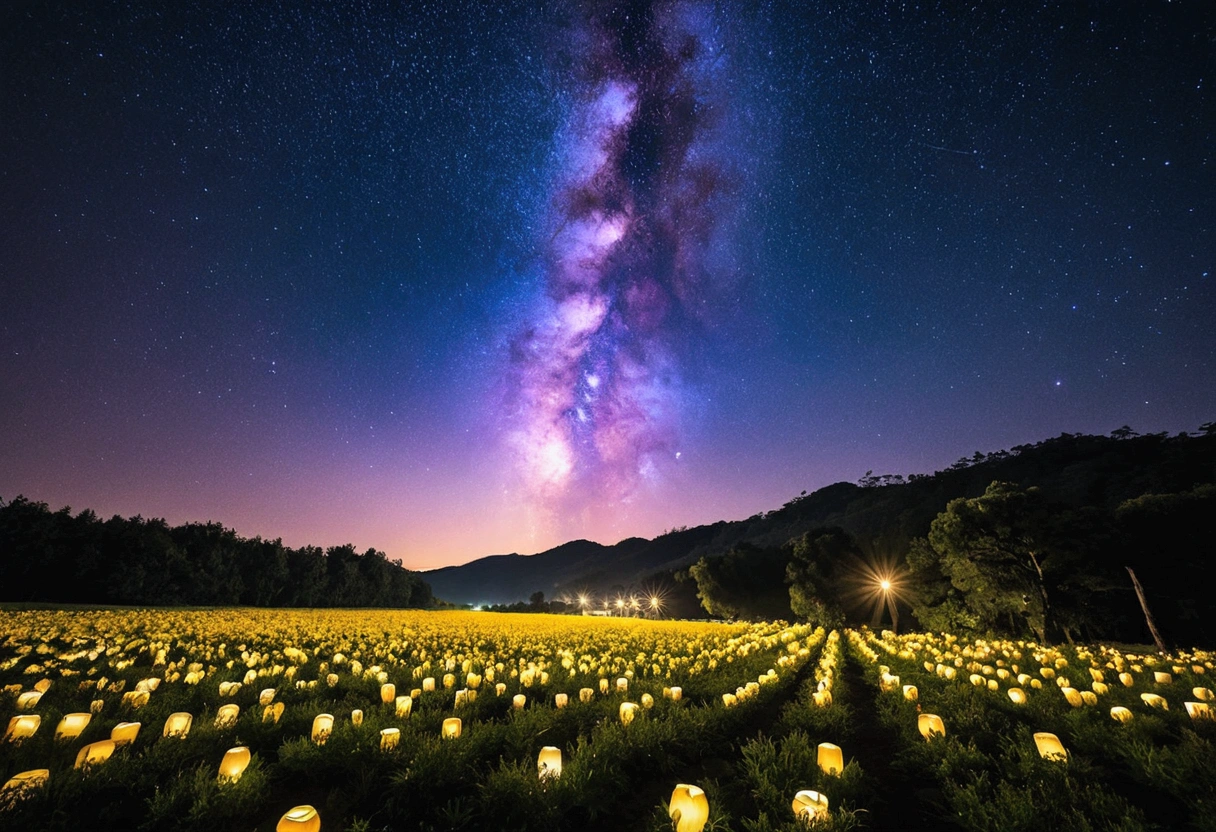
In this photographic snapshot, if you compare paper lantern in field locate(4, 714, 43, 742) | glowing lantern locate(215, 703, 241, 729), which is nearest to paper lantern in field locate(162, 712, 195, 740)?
glowing lantern locate(215, 703, 241, 729)

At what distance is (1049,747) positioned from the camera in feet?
15.6

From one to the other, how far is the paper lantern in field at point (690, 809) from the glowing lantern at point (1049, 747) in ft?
13.8

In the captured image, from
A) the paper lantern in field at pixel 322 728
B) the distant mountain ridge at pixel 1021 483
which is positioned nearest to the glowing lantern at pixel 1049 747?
the paper lantern in field at pixel 322 728

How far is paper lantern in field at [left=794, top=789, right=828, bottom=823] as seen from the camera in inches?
134

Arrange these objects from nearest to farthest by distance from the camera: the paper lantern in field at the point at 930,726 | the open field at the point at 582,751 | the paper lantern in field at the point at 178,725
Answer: the open field at the point at 582,751, the paper lantern in field at the point at 178,725, the paper lantern in field at the point at 930,726

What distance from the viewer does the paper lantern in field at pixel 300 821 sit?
9.34ft

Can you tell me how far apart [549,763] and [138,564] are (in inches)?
2311

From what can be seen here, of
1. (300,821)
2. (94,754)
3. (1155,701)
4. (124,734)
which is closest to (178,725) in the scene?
(124,734)

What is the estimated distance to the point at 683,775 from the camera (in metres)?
5.08

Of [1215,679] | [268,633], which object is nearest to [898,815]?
[1215,679]

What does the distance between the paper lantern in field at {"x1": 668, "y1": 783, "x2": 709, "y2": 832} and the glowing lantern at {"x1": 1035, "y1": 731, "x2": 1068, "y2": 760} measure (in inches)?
165

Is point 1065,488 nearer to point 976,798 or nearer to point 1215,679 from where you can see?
point 1215,679

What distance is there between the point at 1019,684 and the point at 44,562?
66540 mm

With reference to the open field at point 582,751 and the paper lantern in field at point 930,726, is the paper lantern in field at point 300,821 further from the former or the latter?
the paper lantern in field at point 930,726
